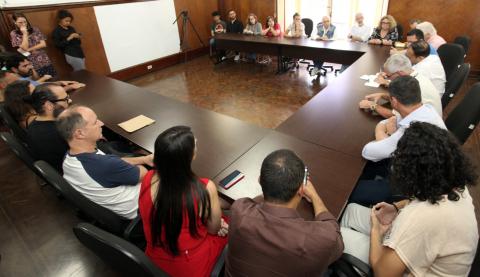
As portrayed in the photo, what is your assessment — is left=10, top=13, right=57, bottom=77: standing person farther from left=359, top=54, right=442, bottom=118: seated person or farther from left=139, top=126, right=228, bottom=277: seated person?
left=359, top=54, right=442, bottom=118: seated person

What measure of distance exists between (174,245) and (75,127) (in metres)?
0.91

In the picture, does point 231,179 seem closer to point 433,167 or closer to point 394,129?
point 433,167

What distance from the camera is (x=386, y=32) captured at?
4496mm

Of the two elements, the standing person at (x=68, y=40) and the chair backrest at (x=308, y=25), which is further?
the chair backrest at (x=308, y=25)

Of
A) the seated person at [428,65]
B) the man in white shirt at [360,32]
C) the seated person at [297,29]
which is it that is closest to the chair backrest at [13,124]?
the seated person at [428,65]

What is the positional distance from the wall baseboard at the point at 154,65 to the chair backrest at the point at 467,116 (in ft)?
18.8

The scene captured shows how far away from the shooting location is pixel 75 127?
153 centimetres

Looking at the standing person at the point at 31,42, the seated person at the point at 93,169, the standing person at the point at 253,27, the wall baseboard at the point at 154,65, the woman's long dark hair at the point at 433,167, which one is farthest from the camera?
the standing person at the point at 253,27

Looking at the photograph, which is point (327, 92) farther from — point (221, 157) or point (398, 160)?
point (398, 160)

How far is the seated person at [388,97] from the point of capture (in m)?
2.12

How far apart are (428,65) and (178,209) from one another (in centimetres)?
281

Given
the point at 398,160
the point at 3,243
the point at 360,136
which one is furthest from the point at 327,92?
the point at 3,243

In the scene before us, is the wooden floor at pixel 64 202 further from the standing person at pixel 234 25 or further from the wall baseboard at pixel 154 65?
the standing person at pixel 234 25

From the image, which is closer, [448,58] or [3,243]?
[3,243]
